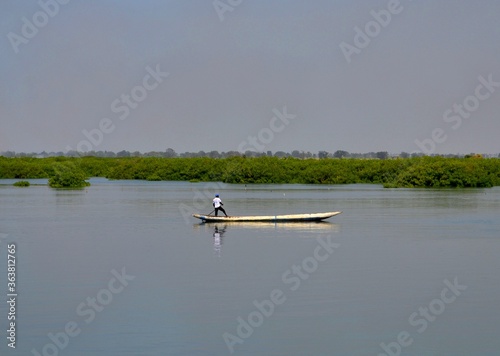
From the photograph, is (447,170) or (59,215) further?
(447,170)

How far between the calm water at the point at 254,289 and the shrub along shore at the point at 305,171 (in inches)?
2054

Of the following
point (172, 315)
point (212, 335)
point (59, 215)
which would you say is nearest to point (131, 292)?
point (172, 315)

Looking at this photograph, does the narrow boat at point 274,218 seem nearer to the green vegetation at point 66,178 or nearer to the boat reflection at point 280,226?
the boat reflection at point 280,226

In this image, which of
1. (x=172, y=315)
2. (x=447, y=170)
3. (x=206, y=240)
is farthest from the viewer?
(x=447, y=170)

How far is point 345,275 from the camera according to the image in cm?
2147

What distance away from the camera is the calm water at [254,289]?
1480cm

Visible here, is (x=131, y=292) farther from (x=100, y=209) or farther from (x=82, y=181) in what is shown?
(x=82, y=181)

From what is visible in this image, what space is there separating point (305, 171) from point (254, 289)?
287ft

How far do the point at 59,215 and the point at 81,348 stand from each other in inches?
1088

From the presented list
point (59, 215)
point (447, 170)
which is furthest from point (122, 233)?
point (447, 170)

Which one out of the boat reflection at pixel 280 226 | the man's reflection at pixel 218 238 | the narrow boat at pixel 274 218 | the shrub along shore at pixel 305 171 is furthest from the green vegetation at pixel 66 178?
the man's reflection at pixel 218 238

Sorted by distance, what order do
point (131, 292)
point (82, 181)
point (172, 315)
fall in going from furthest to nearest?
point (82, 181) < point (131, 292) < point (172, 315)

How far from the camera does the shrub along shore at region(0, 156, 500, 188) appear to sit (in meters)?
87.5

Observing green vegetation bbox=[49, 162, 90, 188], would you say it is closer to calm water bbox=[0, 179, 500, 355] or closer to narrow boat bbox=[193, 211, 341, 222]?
calm water bbox=[0, 179, 500, 355]
